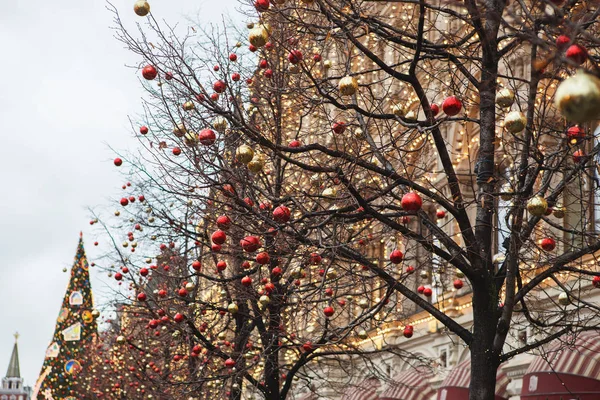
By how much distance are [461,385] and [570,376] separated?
369cm

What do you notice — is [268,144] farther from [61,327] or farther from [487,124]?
[61,327]

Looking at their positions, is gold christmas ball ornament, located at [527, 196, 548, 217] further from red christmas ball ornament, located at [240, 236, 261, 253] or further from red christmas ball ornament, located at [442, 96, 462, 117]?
red christmas ball ornament, located at [240, 236, 261, 253]

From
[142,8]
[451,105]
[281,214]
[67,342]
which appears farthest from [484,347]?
[67,342]

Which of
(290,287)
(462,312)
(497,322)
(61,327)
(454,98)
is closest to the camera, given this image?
(454,98)

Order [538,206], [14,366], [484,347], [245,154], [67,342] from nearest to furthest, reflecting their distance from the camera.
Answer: [538,206]
[245,154]
[484,347]
[67,342]
[14,366]

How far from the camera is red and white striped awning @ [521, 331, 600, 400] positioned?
11586 mm

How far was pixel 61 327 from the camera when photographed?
49.4m

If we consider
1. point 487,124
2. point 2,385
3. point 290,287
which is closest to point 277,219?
point 487,124

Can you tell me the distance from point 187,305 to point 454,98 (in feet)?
23.8

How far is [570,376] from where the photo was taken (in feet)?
38.4

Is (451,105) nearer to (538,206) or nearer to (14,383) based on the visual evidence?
(538,206)

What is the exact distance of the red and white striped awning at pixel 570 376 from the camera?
11.6m

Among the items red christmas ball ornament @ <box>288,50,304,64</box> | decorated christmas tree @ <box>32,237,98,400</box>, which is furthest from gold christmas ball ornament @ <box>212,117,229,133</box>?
decorated christmas tree @ <box>32,237,98,400</box>

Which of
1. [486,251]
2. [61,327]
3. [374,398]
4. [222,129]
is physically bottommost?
[486,251]
